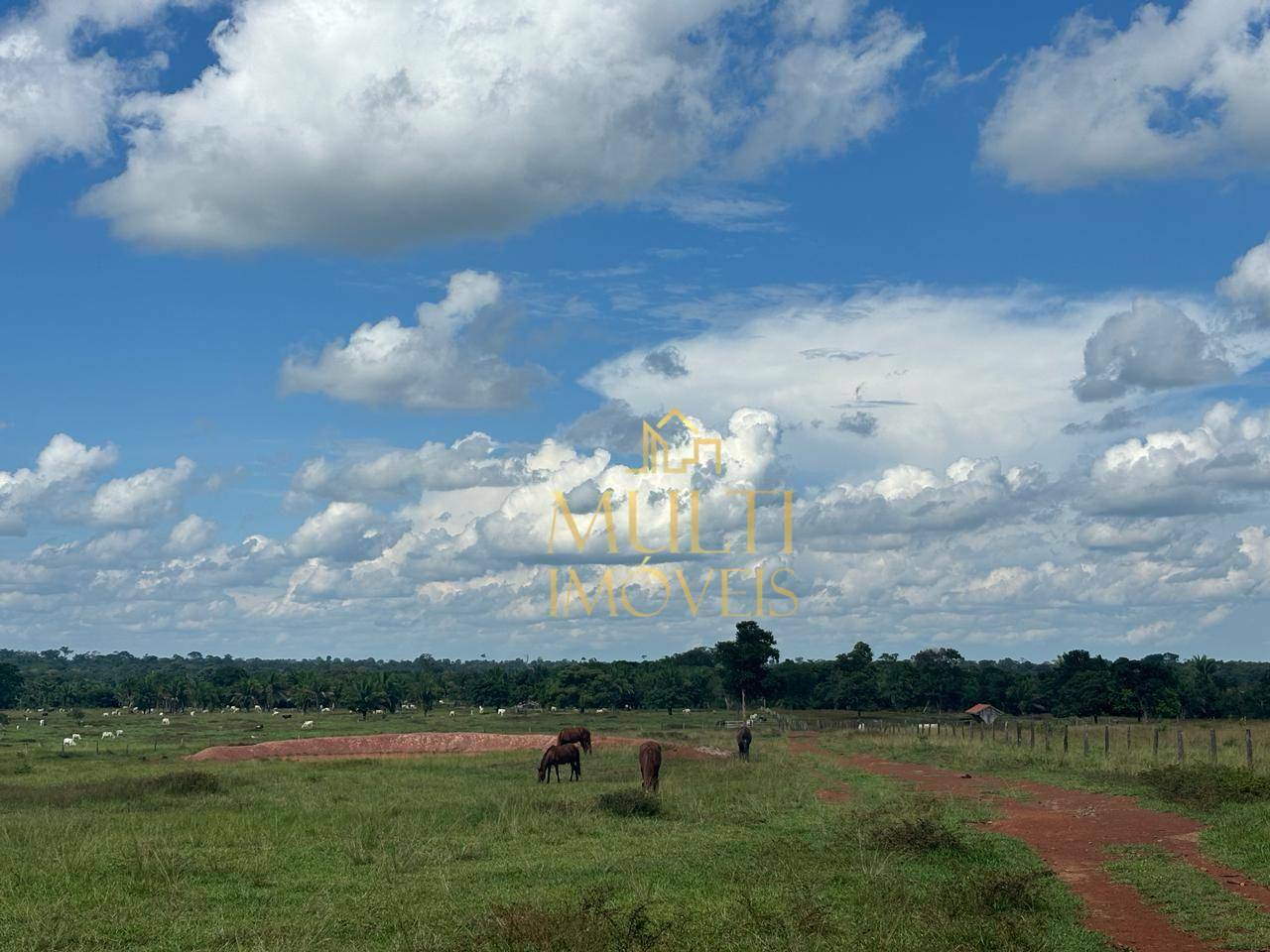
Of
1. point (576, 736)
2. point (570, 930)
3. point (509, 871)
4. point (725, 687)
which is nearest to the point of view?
point (570, 930)

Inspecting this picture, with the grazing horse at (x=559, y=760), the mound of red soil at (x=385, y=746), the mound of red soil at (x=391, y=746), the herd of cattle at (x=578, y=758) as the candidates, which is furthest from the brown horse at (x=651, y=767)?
the mound of red soil at (x=385, y=746)

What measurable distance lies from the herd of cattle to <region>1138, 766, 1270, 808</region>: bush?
39.0ft

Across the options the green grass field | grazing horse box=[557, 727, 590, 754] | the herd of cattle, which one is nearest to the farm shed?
the herd of cattle

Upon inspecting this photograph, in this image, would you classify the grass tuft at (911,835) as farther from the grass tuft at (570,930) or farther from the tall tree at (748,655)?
the tall tree at (748,655)

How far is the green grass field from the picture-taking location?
13688mm

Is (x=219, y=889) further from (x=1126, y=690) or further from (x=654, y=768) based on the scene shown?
(x=1126, y=690)

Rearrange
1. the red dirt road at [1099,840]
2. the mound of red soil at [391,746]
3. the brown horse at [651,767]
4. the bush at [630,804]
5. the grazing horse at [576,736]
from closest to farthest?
1. the red dirt road at [1099,840]
2. the bush at [630,804]
3. the brown horse at [651,767]
4. the grazing horse at [576,736]
5. the mound of red soil at [391,746]

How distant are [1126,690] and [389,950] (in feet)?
280

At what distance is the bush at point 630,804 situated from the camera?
25.3 m

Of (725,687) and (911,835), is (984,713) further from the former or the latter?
(911,835)

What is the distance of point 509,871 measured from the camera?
711 inches

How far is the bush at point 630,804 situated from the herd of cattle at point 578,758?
3.30 metres

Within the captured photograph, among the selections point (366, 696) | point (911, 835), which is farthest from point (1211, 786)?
point (366, 696)

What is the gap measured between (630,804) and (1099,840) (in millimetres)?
9350
